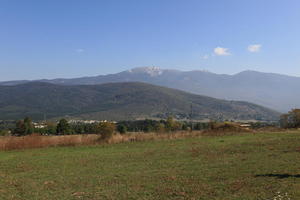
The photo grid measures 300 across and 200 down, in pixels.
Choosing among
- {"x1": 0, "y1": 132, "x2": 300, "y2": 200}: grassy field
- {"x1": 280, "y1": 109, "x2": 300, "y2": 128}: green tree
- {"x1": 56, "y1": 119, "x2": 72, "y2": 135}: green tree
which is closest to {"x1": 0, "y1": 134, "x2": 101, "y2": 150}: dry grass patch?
{"x1": 0, "y1": 132, "x2": 300, "y2": 200}: grassy field

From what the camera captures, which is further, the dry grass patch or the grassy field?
the dry grass patch

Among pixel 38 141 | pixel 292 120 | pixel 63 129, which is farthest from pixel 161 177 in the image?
pixel 63 129

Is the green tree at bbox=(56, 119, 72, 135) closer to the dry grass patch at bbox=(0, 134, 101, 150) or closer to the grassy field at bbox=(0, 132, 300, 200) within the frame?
the dry grass patch at bbox=(0, 134, 101, 150)

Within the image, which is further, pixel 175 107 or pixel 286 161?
pixel 175 107

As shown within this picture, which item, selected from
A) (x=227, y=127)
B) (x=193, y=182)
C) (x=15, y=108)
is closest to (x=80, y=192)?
(x=193, y=182)

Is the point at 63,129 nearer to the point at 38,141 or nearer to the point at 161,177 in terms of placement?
the point at 38,141

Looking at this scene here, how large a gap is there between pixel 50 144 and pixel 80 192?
752 inches

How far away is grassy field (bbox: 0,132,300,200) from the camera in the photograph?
31.8 ft

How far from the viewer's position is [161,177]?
1243 cm

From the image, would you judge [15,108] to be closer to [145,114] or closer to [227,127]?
[145,114]

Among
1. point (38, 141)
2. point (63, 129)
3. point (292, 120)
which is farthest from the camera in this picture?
point (63, 129)

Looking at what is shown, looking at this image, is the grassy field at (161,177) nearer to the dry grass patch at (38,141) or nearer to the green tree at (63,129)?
the dry grass patch at (38,141)

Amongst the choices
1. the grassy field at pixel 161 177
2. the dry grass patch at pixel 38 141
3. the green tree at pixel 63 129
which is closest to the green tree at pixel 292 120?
the dry grass patch at pixel 38 141

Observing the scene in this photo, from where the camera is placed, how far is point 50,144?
28422mm
